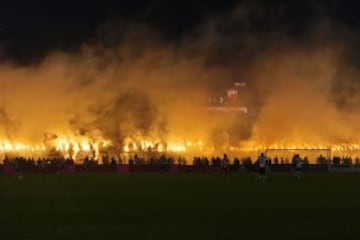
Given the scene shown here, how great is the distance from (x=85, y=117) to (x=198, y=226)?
74.8 metres

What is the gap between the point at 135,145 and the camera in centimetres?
9425

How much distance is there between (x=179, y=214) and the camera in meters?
25.2

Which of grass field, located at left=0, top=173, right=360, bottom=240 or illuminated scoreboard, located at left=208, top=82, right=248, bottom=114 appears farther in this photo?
illuminated scoreboard, located at left=208, top=82, right=248, bottom=114

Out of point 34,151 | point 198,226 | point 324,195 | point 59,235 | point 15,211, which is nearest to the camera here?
point 59,235

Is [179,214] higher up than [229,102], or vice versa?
[229,102]

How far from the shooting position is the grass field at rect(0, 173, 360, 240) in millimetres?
20406

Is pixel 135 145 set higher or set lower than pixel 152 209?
higher

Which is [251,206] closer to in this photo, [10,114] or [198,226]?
[198,226]

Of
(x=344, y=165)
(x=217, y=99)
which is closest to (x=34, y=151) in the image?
(x=217, y=99)

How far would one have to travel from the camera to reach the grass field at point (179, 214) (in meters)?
20.4

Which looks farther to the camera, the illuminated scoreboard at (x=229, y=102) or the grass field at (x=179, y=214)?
the illuminated scoreboard at (x=229, y=102)

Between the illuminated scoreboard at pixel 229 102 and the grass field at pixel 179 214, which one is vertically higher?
the illuminated scoreboard at pixel 229 102

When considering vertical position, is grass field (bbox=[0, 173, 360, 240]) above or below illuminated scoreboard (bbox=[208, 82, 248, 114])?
below

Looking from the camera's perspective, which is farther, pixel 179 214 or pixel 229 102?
pixel 229 102
